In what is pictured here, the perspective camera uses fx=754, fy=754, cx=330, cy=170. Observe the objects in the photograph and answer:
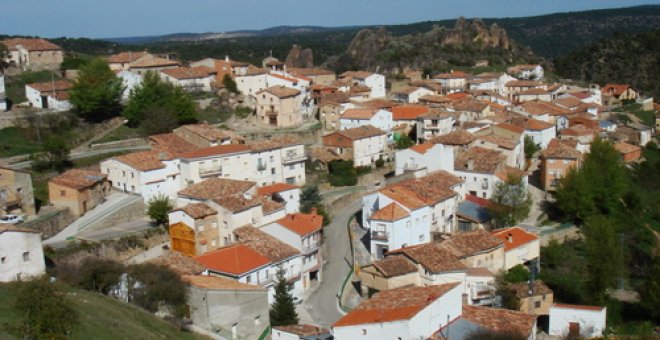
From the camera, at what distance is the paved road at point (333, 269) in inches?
1355

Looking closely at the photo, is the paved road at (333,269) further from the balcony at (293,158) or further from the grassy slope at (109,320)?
the grassy slope at (109,320)

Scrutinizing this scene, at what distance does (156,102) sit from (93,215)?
16.3 m

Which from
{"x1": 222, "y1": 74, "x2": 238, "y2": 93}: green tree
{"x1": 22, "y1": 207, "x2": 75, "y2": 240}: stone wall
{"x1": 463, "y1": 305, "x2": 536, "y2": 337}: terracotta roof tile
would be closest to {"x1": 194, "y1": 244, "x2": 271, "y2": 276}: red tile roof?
{"x1": 22, "y1": 207, "x2": 75, "y2": 240}: stone wall

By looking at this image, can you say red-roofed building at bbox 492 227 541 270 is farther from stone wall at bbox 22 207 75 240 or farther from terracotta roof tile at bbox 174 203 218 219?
stone wall at bbox 22 207 75 240

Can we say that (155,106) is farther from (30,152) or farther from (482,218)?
(482,218)

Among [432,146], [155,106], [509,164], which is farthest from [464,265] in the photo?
[155,106]

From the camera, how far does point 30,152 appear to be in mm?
46812

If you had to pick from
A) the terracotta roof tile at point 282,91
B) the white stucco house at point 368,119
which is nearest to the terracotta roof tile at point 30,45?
the terracotta roof tile at point 282,91

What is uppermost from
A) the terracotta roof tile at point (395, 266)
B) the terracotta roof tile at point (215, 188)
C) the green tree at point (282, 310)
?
the terracotta roof tile at point (215, 188)

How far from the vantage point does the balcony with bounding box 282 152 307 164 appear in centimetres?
4875

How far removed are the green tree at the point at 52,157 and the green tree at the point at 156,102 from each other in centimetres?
936

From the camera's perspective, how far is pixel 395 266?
35.4m

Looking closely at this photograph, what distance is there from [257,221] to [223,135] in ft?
41.0

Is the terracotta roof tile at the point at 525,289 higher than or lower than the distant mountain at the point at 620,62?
lower
